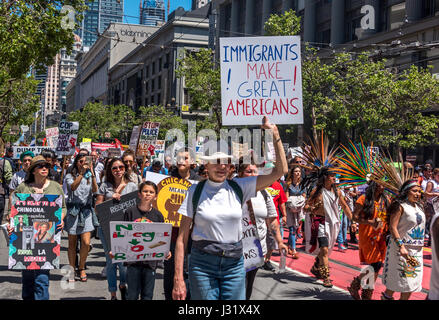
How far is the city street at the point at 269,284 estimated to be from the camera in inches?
279

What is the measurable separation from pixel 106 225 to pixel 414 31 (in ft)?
79.1

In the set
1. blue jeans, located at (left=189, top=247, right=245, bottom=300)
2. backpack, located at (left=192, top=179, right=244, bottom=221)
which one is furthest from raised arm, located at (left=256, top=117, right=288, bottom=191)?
blue jeans, located at (left=189, top=247, right=245, bottom=300)

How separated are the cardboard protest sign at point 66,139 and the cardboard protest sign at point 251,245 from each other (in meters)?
10.1

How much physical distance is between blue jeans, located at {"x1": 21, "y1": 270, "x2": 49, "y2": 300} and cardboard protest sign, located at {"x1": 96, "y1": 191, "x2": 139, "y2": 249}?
76 centimetres

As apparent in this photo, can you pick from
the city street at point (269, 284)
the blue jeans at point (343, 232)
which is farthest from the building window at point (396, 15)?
the city street at point (269, 284)

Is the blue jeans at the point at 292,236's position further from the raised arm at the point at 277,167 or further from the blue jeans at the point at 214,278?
the blue jeans at the point at 214,278

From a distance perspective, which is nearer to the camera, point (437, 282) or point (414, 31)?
point (437, 282)

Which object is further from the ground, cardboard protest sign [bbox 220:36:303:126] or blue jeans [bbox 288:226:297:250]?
cardboard protest sign [bbox 220:36:303:126]

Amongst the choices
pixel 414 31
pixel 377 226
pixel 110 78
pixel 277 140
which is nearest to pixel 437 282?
pixel 277 140

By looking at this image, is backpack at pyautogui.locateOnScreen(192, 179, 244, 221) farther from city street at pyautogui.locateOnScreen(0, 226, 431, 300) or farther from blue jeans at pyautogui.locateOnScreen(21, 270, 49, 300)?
city street at pyautogui.locateOnScreen(0, 226, 431, 300)

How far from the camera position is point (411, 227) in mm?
6172

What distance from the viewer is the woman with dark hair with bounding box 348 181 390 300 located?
6613 millimetres

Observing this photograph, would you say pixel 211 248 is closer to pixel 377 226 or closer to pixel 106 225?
pixel 106 225

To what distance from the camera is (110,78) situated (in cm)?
10156
